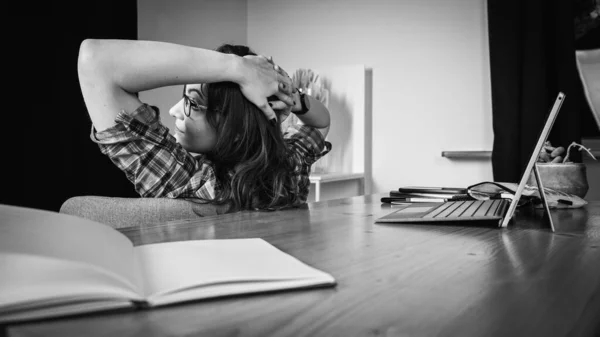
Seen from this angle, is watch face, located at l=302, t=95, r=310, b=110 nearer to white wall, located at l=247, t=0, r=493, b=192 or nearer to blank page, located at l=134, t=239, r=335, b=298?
blank page, located at l=134, t=239, r=335, b=298

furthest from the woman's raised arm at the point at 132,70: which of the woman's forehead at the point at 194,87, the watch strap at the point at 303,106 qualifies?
the watch strap at the point at 303,106

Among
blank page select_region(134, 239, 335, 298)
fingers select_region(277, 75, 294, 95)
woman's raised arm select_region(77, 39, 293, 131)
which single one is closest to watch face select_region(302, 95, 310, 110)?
fingers select_region(277, 75, 294, 95)

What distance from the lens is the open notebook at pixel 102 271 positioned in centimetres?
34

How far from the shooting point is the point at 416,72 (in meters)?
2.81

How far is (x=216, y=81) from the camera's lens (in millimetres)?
1102

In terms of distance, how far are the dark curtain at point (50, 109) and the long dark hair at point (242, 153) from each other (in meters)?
1.39

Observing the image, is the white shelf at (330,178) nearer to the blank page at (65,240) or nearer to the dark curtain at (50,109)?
the dark curtain at (50,109)

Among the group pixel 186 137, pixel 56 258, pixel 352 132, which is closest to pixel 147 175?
pixel 186 137

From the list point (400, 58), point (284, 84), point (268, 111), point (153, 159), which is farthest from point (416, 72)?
point (153, 159)

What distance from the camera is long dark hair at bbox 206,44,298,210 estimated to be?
1.15 meters

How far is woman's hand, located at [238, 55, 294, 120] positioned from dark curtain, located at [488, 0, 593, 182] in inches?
60.3

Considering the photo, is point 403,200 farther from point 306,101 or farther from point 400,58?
point 400,58

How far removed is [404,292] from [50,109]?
2.29 m

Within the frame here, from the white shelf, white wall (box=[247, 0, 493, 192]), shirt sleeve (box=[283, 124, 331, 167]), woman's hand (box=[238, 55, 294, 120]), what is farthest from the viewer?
white wall (box=[247, 0, 493, 192])
